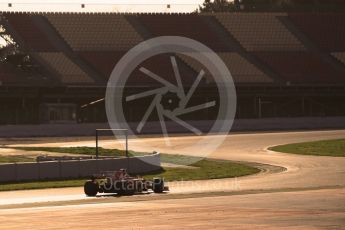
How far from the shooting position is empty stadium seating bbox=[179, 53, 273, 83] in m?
84.3

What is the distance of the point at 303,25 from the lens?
9712 centimetres

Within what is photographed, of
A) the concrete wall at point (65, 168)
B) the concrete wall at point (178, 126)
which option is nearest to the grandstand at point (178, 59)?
the concrete wall at point (178, 126)

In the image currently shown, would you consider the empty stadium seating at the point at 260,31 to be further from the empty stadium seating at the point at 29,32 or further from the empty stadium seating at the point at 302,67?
the empty stadium seating at the point at 29,32

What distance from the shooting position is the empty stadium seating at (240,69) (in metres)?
84.3

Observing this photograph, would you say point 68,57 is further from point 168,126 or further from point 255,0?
point 255,0

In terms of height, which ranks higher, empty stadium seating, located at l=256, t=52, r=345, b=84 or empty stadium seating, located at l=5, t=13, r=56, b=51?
empty stadium seating, located at l=5, t=13, r=56, b=51

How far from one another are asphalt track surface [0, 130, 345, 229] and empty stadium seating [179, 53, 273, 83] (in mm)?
39619

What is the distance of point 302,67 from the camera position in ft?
292

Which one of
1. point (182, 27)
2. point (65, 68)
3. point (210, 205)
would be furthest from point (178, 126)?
point (210, 205)

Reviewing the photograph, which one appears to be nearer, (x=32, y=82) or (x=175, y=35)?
(x=32, y=82)

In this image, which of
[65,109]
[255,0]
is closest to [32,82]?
[65,109]

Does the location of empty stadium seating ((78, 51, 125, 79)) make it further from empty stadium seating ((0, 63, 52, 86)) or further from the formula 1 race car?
the formula 1 race car

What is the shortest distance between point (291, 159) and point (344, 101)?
36.5 m

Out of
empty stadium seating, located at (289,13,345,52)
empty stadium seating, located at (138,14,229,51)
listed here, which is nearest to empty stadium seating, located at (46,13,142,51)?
empty stadium seating, located at (138,14,229,51)
